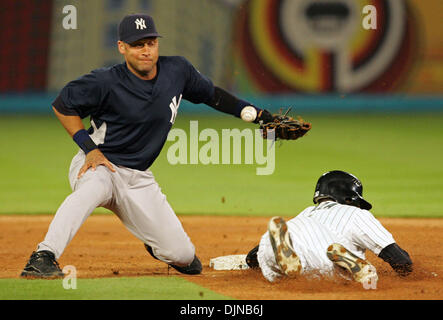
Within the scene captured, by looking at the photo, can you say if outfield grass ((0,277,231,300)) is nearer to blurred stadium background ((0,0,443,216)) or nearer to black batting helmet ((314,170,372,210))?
black batting helmet ((314,170,372,210))

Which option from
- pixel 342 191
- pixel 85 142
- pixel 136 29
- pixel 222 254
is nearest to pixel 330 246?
pixel 342 191

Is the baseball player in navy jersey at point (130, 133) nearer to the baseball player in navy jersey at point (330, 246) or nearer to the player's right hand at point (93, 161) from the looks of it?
the player's right hand at point (93, 161)

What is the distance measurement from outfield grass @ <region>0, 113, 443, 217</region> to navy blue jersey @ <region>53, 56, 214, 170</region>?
9.07ft

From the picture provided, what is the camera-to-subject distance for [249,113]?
536cm

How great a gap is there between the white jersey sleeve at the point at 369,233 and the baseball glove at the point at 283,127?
903mm

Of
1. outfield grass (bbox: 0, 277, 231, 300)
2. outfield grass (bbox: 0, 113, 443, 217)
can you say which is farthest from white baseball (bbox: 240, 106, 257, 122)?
outfield grass (bbox: 0, 113, 443, 217)

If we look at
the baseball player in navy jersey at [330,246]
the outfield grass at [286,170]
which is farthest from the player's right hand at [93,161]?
the outfield grass at [286,170]

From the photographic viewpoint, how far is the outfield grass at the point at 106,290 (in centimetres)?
424

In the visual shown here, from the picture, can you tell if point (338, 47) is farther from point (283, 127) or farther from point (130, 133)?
point (130, 133)

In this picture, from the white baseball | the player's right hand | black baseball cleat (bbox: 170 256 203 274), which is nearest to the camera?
the player's right hand

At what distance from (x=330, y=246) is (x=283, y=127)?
1155 millimetres

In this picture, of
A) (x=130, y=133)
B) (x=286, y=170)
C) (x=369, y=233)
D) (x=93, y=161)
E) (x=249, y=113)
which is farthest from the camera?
(x=286, y=170)

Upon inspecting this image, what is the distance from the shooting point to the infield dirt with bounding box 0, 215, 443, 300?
4.46 m

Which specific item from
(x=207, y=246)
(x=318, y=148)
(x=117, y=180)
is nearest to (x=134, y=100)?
(x=117, y=180)
